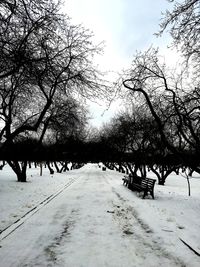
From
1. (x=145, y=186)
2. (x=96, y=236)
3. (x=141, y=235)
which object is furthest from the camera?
(x=145, y=186)

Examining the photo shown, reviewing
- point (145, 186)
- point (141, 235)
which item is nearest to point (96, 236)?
point (141, 235)

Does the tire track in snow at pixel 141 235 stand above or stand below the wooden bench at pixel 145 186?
below

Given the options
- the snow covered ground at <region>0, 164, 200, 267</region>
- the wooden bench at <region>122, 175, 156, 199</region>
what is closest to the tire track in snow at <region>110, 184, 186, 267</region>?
the snow covered ground at <region>0, 164, 200, 267</region>

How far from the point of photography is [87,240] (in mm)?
6023

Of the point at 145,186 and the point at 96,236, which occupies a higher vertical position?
the point at 145,186

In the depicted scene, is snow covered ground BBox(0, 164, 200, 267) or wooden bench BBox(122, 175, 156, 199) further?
wooden bench BBox(122, 175, 156, 199)

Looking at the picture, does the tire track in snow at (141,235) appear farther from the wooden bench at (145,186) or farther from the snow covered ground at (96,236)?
the wooden bench at (145,186)

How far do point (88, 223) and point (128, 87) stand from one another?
713 centimetres

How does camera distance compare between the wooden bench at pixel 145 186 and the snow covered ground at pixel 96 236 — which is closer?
the snow covered ground at pixel 96 236

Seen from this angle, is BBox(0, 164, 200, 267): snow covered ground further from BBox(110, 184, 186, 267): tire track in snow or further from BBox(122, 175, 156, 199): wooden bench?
BBox(122, 175, 156, 199): wooden bench

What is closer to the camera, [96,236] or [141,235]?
[96,236]

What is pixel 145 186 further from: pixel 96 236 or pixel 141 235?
pixel 96 236

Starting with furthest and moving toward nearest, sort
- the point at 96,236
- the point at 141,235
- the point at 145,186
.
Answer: the point at 145,186 → the point at 141,235 → the point at 96,236

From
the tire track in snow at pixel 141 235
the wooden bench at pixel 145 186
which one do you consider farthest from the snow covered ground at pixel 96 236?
the wooden bench at pixel 145 186
